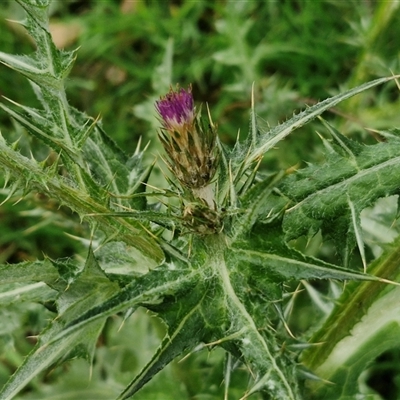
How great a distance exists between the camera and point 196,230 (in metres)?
1.40

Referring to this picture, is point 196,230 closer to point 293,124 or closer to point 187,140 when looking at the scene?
point 187,140

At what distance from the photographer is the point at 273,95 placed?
3.16 m

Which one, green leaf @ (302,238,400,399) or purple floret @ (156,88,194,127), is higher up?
purple floret @ (156,88,194,127)

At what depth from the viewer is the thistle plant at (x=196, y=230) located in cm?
131

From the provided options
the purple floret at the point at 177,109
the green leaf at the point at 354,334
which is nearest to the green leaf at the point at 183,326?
the purple floret at the point at 177,109

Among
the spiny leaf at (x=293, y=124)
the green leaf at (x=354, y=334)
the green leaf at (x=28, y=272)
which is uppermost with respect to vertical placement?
the spiny leaf at (x=293, y=124)

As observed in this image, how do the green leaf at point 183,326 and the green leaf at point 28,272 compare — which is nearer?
the green leaf at point 183,326

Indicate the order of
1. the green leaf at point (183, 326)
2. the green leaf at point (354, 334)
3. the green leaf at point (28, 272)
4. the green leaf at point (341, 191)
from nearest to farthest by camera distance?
the green leaf at point (183, 326)
the green leaf at point (28, 272)
the green leaf at point (341, 191)
the green leaf at point (354, 334)

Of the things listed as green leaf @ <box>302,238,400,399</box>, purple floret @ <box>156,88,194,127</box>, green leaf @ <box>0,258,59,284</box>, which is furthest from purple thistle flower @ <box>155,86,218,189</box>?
green leaf @ <box>302,238,400,399</box>

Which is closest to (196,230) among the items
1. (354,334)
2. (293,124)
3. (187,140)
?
(187,140)

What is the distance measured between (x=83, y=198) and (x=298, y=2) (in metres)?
2.66

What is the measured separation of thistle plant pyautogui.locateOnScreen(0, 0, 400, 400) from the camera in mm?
1306

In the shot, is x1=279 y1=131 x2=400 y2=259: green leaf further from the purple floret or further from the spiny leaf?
the purple floret

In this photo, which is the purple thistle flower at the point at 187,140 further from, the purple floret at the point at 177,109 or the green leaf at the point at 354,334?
the green leaf at the point at 354,334
